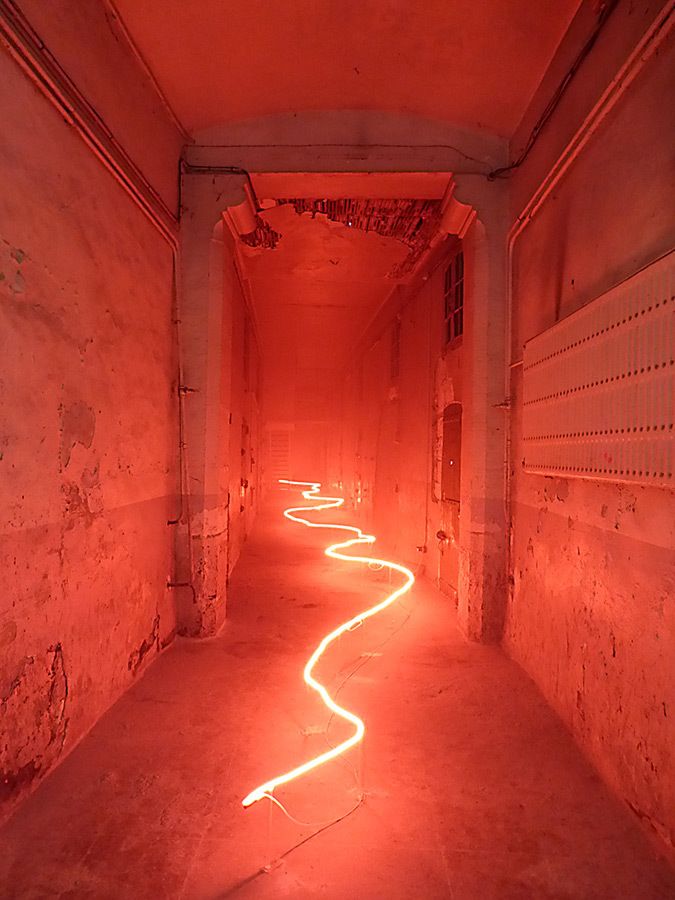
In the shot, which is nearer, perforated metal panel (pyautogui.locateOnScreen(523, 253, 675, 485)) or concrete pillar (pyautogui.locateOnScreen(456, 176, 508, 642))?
perforated metal panel (pyautogui.locateOnScreen(523, 253, 675, 485))

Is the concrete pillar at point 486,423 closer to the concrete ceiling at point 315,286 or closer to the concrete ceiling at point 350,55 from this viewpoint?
the concrete ceiling at point 350,55

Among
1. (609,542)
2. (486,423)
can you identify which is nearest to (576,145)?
(486,423)

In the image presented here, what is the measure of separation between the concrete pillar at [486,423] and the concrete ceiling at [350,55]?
62 cm

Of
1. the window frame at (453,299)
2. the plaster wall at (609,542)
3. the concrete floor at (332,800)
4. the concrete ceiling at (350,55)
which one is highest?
the concrete ceiling at (350,55)

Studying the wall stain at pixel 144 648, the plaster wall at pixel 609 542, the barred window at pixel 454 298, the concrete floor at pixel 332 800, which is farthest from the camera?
the barred window at pixel 454 298

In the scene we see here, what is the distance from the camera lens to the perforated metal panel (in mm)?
1862

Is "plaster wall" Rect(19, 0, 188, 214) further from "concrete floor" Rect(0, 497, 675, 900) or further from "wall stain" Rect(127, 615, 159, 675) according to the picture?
"concrete floor" Rect(0, 497, 675, 900)

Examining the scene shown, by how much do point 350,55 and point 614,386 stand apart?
2764mm

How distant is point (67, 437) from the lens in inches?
97.0

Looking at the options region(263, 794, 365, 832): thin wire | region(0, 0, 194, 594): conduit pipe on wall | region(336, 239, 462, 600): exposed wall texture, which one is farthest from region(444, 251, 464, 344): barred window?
region(263, 794, 365, 832): thin wire

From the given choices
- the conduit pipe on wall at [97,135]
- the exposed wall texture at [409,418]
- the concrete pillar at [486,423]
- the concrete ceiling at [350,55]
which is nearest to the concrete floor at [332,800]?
the concrete pillar at [486,423]

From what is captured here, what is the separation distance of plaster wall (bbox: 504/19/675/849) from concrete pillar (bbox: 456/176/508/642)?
17.7 inches

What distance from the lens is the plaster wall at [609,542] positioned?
2.01 m

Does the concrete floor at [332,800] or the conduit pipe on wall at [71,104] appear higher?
the conduit pipe on wall at [71,104]
